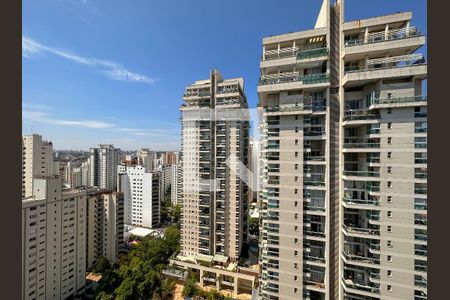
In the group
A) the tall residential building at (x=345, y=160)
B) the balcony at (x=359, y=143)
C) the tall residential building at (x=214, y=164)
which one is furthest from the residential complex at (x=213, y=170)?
the balcony at (x=359, y=143)

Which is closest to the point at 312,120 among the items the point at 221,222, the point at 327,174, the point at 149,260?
the point at 327,174

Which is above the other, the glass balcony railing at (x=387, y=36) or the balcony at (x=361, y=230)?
the glass balcony railing at (x=387, y=36)

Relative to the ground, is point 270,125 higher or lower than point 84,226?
higher

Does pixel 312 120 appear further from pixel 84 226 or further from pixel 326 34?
pixel 84 226

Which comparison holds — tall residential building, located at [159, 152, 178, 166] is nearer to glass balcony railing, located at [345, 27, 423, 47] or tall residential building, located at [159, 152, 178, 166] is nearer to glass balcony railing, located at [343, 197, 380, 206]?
glass balcony railing, located at [343, 197, 380, 206]

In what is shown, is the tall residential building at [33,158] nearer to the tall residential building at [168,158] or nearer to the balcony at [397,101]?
the balcony at [397,101]

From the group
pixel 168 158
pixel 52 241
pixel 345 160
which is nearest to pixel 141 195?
pixel 52 241
